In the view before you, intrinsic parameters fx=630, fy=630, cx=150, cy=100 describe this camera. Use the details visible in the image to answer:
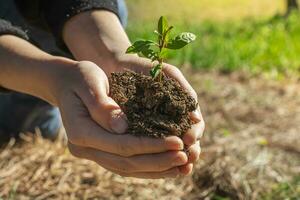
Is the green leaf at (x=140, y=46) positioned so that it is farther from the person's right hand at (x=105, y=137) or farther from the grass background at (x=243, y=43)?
the grass background at (x=243, y=43)

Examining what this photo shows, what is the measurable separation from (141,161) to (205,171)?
970mm

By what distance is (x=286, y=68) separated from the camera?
167 inches

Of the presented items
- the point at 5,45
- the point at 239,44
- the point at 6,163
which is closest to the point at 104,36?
the point at 5,45

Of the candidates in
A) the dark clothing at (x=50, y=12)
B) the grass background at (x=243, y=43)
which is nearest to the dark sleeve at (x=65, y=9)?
the dark clothing at (x=50, y=12)

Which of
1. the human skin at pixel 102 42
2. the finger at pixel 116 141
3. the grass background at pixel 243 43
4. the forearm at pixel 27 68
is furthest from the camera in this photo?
the grass background at pixel 243 43

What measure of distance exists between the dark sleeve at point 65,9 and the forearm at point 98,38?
0.02 m

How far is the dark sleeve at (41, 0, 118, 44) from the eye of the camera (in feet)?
6.01

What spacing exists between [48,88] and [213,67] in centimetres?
273

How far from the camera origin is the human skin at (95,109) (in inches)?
47.7

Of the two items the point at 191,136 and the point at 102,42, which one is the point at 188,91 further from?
the point at 102,42

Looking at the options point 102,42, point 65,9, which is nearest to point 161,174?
point 102,42

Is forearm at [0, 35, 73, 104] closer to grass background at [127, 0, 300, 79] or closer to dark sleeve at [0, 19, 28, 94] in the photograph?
dark sleeve at [0, 19, 28, 94]

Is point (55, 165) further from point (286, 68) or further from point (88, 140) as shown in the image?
point (286, 68)

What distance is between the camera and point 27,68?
1.52 meters
